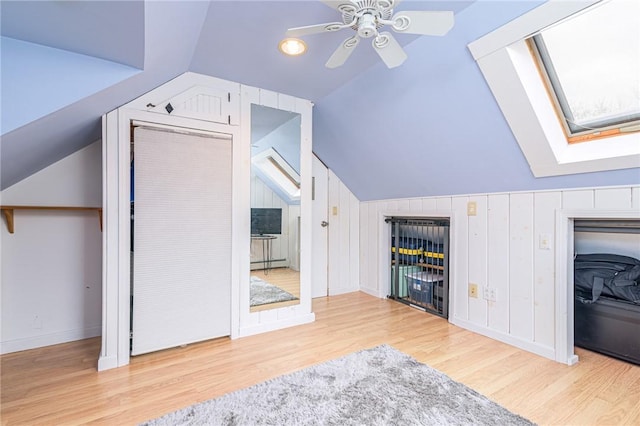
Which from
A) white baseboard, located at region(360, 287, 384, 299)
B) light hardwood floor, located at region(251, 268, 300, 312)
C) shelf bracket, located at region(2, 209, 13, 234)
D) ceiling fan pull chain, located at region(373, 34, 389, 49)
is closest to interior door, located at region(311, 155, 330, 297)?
white baseboard, located at region(360, 287, 384, 299)

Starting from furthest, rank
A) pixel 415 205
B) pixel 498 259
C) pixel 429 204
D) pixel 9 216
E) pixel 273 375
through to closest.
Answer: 1. pixel 415 205
2. pixel 429 204
3. pixel 498 259
4. pixel 9 216
5. pixel 273 375

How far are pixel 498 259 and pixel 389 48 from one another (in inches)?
84.6

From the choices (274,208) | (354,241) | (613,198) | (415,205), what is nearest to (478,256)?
(415,205)

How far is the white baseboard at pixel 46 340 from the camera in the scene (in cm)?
243

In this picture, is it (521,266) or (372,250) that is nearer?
(521,266)

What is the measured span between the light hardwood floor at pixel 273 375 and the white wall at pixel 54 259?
18 centimetres

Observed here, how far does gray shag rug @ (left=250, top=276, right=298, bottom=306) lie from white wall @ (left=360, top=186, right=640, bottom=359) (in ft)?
5.78

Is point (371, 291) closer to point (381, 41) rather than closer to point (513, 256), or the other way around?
point (513, 256)

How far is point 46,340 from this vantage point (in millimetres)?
2562

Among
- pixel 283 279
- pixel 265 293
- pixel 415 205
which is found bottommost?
pixel 265 293

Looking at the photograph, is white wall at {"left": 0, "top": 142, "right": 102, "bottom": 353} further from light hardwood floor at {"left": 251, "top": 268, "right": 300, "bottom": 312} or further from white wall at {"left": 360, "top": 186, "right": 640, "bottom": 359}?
white wall at {"left": 360, "top": 186, "right": 640, "bottom": 359}

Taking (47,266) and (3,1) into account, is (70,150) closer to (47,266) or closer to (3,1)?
(47,266)

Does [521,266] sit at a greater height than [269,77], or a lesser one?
lesser

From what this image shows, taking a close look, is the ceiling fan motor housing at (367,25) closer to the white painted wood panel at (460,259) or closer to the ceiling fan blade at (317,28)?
the ceiling fan blade at (317,28)
